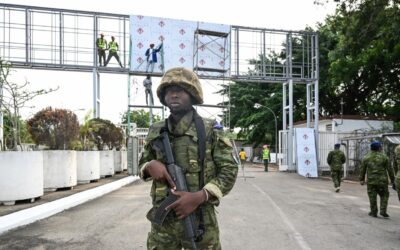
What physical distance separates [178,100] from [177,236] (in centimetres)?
91

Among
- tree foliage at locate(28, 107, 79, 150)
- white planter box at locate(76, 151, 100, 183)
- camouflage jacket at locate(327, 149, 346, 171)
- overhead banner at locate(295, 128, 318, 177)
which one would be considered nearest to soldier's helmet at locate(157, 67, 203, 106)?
tree foliage at locate(28, 107, 79, 150)

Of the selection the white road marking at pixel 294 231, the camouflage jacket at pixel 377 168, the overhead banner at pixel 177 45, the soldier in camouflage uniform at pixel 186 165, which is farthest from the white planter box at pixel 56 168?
the soldier in camouflage uniform at pixel 186 165

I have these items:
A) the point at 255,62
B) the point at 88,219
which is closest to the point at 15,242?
the point at 88,219

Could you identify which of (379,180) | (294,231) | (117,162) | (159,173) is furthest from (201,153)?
(117,162)

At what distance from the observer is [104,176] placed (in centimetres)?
1809

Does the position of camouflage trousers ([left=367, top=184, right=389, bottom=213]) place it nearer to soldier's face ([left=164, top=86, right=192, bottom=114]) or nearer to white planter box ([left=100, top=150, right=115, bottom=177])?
soldier's face ([left=164, top=86, right=192, bottom=114])

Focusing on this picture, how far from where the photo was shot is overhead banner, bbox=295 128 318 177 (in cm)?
2197

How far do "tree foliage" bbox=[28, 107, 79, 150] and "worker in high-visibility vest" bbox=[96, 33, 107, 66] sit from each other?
8054 mm

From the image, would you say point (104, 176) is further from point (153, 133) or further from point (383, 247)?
point (153, 133)

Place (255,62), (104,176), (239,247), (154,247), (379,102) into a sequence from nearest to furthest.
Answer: (154,247)
(239,247)
(104,176)
(255,62)
(379,102)

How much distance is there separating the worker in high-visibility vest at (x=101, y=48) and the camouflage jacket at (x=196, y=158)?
18.2 meters

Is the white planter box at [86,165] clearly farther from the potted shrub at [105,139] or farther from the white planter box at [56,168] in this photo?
the potted shrub at [105,139]

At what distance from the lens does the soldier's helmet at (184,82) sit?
2.88 meters

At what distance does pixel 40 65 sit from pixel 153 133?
1828cm
